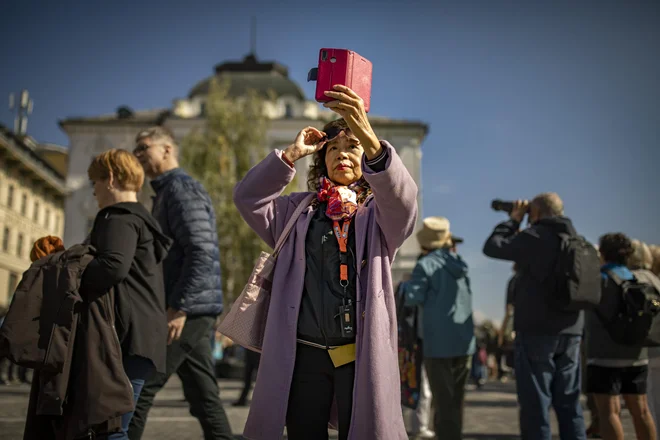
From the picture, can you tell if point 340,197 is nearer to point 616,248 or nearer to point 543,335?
point 543,335

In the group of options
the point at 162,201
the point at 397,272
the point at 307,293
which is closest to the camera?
the point at 307,293

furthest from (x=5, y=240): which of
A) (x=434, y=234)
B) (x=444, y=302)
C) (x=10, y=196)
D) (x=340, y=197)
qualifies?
(x=340, y=197)

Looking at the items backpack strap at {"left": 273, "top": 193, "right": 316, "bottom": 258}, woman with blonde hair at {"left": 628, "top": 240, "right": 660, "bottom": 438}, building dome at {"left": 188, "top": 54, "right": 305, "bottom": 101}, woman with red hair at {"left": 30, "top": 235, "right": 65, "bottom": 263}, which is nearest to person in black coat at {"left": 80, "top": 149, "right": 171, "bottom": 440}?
woman with red hair at {"left": 30, "top": 235, "right": 65, "bottom": 263}

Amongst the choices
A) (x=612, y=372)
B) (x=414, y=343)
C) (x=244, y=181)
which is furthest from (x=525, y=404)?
(x=244, y=181)

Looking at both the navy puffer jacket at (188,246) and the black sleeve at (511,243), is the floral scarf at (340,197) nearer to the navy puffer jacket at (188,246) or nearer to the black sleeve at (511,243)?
the navy puffer jacket at (188,246)

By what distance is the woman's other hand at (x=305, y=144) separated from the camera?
321 cm

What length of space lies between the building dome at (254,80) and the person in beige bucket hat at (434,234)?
1937 inches

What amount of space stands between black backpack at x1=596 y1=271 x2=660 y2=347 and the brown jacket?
4.06 m

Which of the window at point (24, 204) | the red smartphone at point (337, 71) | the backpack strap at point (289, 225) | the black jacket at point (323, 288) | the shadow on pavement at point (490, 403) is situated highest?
the window at point (24, 204)

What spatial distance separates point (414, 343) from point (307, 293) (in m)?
3.49

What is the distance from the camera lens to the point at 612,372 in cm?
560

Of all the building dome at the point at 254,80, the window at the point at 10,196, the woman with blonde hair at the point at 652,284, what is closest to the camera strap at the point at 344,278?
the woman with blonde hair at the point at 652,284

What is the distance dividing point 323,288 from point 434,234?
141 inches

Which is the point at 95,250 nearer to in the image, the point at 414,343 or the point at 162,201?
the point at 162,201
